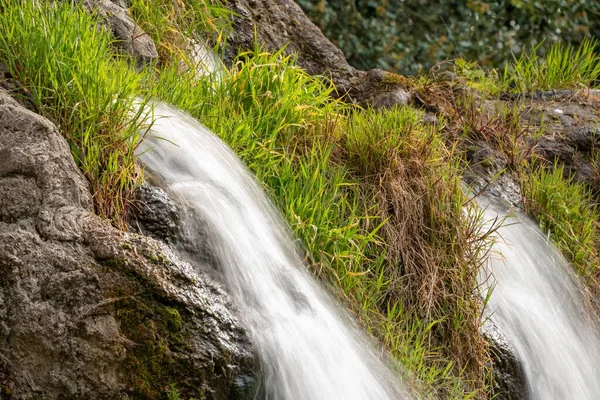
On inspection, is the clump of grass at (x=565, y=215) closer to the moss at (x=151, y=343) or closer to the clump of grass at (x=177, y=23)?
the clump of grass at (x=177, y=23)

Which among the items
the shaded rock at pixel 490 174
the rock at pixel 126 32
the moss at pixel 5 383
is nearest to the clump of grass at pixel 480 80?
the shaded rock at pixel 490 174

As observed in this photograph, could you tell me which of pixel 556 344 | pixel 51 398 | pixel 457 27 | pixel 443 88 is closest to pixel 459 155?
pixel 443 88

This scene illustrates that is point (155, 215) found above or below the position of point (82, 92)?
below

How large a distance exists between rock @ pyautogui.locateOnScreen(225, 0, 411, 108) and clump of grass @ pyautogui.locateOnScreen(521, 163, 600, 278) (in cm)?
88

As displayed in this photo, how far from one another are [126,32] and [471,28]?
5.46m

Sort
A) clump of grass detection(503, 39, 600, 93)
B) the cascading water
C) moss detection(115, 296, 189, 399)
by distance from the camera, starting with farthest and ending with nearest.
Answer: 1. clump of grass detection(503, 39, 600, 93)
2. the cascading water
3. moss detection(115, 296, 189, 399)

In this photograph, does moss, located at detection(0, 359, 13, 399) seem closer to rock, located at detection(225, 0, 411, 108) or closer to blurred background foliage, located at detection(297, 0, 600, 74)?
rock, located at detection(225, 0, 411, 108)

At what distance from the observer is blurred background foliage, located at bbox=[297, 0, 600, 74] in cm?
887

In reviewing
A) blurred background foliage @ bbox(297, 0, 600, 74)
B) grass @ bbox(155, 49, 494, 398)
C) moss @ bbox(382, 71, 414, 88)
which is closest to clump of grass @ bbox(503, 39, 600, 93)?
moss @ bbox(382, 71, 414, 88)

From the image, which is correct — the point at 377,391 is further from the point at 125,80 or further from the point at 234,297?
the point at 125,80

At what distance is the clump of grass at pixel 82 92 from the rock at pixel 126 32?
0.80 meters

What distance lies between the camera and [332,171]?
12.9 feet

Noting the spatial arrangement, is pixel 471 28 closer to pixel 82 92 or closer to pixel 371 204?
pixel 371 204

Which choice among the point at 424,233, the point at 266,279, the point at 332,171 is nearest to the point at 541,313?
the point at 424,233
